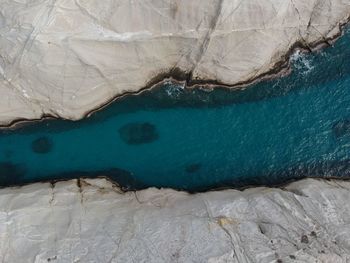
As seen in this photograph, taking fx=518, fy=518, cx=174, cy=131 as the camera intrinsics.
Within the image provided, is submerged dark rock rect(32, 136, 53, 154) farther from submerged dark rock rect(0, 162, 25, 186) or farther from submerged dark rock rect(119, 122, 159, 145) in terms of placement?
submerged dark rock rect(119, 122, 159, 145)

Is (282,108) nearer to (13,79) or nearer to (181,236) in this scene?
(181,236)

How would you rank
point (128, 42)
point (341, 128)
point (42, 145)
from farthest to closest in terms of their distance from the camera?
point (42, 145)
point (341, 128)
point (128, 42)

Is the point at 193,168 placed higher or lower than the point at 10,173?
higher

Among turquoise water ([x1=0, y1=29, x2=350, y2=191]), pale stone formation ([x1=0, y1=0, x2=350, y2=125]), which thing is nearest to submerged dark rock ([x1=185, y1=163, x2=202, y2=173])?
turquoise water ([x1=0, y1=29, x2=350, y2=191])

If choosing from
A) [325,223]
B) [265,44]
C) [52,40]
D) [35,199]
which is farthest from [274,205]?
[52,40]

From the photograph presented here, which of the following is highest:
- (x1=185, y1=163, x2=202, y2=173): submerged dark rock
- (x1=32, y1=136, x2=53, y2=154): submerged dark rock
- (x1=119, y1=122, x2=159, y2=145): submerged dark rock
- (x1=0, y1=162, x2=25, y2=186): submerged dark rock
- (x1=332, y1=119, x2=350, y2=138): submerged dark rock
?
(x1=332, y1=119, x2=350, y2=138): submerged dark rock

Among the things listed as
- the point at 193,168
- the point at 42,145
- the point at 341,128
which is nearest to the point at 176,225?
the point at 193,168

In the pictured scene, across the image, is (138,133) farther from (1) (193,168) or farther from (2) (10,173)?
(2) (10,173)

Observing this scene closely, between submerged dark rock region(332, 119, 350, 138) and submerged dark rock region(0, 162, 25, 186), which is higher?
submerged dark rock region(332, 119, 350, 138)

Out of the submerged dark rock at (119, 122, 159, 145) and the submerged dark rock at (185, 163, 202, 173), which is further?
the submerged dark rock at (119, 122, 159, 145)
